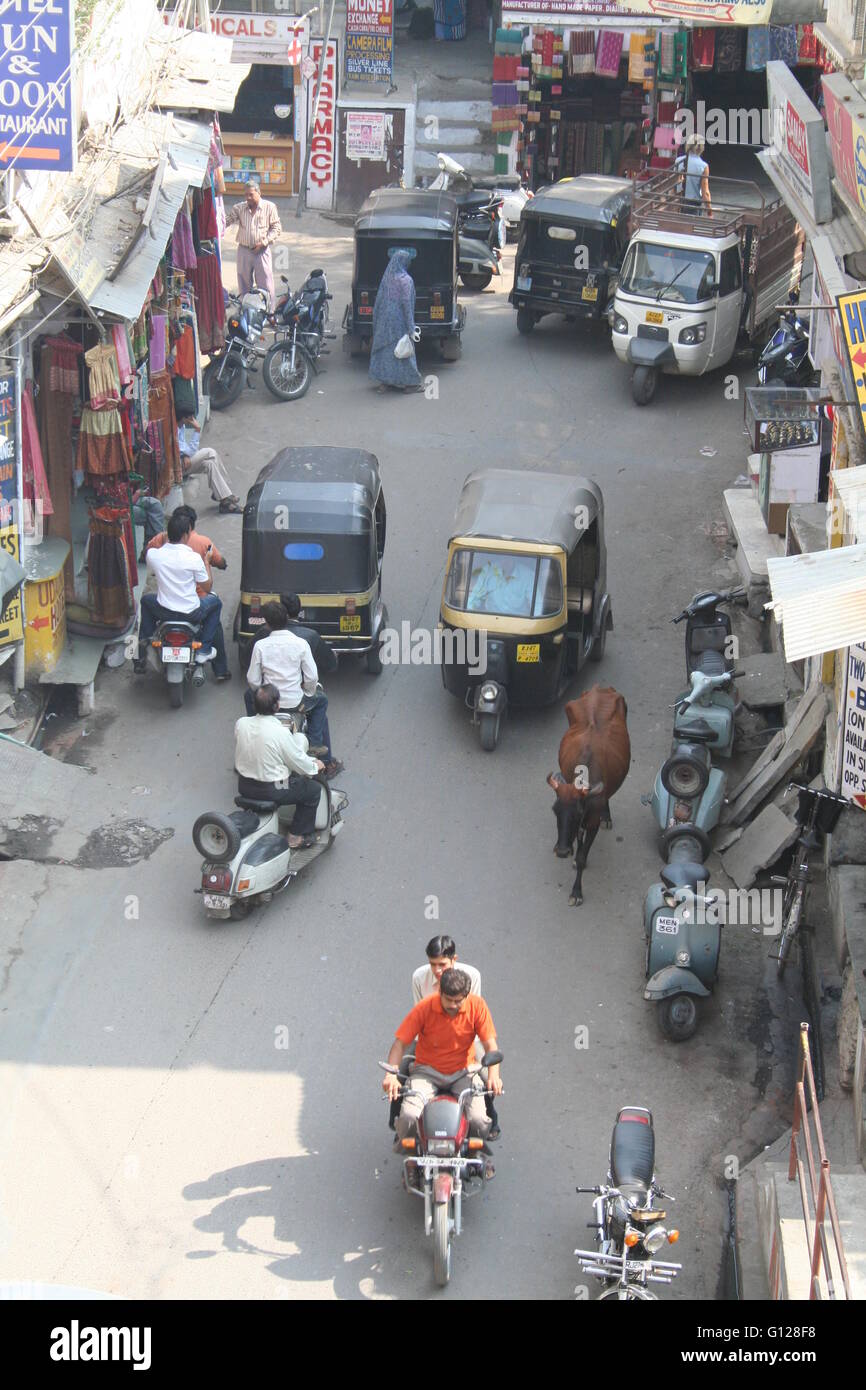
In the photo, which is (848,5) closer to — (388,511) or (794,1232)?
(388,511)

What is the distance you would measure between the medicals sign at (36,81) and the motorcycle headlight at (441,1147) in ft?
23.9

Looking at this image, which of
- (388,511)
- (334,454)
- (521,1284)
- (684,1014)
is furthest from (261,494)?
(521,1284)

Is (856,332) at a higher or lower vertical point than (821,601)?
higher

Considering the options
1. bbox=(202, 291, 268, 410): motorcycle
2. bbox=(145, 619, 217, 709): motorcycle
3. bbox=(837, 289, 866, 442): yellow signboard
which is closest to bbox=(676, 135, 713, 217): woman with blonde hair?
bbox=(202, 291, 268, 410): motorcycle

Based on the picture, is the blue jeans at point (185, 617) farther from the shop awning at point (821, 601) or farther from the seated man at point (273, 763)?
the shop awning at point (821, 601)

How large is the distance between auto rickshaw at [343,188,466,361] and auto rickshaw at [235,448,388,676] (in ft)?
24.1

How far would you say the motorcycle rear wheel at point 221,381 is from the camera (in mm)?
19891

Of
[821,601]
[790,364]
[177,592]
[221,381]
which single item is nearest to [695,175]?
[221,381]

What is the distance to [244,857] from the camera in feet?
36.6

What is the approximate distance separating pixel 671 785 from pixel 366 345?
439 inches

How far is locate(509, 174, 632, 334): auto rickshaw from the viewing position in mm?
21656

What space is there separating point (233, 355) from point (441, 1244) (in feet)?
44.7

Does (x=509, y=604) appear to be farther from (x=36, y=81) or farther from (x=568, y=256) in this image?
(x=568, y=256)

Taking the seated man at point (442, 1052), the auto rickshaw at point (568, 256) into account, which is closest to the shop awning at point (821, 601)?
the seated man at point (442, 1052)
